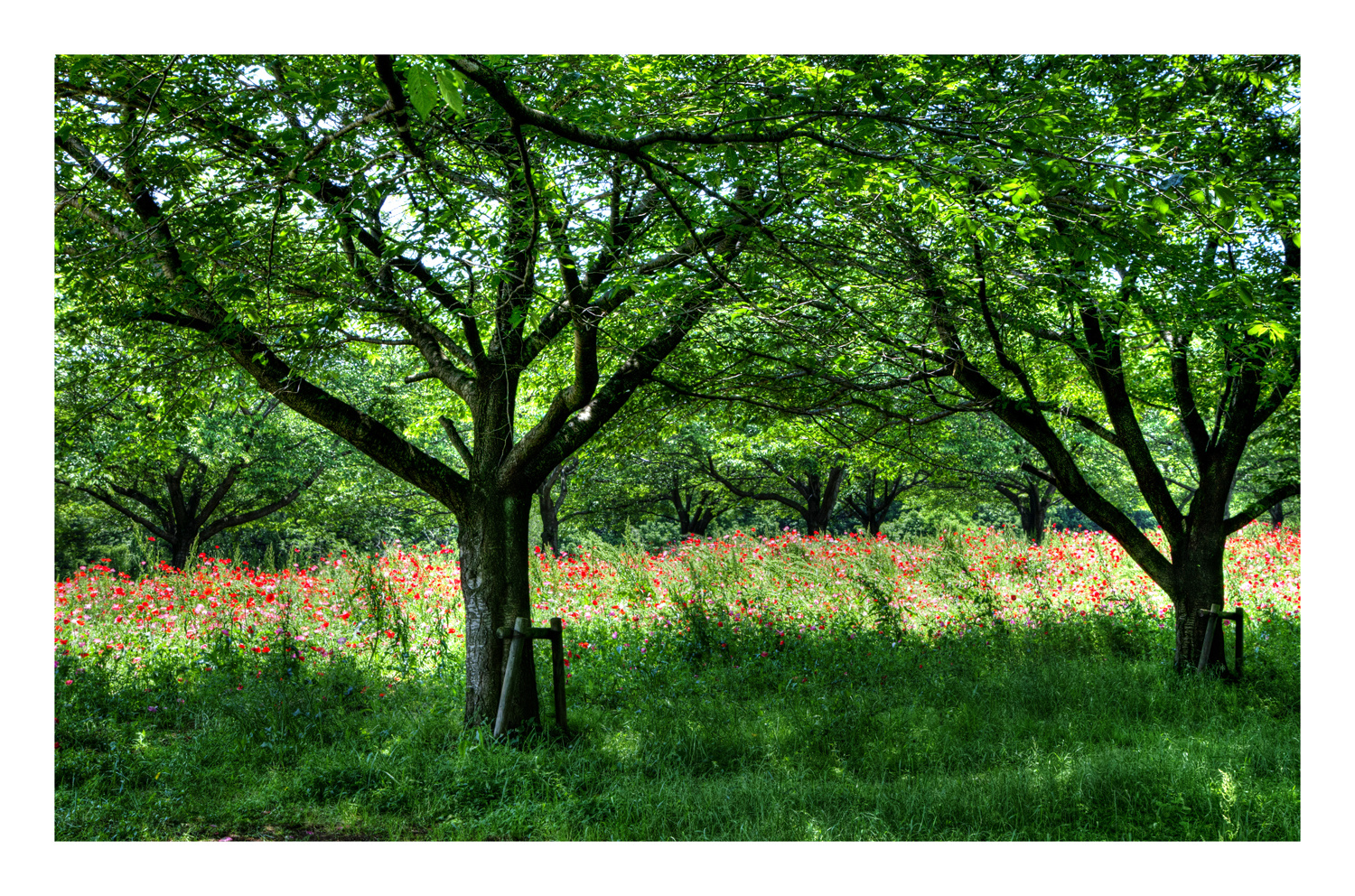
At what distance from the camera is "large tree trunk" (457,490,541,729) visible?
5.66 metres

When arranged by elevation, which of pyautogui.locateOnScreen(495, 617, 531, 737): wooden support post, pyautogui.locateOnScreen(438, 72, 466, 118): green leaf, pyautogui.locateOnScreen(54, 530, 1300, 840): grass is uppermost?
pyautogui.locateOnScreen(438, 72, 466, 118): green leaf

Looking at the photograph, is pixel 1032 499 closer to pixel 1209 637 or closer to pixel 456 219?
pixel 1209 637

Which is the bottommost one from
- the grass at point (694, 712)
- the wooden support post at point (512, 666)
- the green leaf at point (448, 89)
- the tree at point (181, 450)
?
the grass at point (694, 712)

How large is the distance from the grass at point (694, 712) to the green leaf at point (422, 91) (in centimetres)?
359

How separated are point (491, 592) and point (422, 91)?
4207mm

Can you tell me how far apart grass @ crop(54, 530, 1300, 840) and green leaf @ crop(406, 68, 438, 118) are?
3593 mm

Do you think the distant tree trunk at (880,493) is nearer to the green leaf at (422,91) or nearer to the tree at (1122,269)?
the tree at (1122,269)

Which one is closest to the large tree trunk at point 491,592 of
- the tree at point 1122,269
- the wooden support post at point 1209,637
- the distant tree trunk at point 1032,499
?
the tree at point 1122,269

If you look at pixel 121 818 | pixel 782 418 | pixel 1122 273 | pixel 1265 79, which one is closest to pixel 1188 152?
pixel 1265 79

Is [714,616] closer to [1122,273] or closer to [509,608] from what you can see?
[509,608]

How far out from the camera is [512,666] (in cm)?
545

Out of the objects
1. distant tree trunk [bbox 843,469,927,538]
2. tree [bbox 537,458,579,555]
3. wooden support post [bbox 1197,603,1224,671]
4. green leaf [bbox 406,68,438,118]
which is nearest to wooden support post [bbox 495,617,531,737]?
green leaf [bbox 406,68,438,118]

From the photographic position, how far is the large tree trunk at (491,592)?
223 inches

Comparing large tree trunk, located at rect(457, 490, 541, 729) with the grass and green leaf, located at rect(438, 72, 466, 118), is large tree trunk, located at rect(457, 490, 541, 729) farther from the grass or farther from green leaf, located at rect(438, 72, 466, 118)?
green leaf, located at rect(438, 72, 466, 118)
